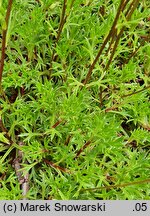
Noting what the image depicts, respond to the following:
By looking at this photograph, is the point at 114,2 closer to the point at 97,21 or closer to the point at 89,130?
the point at 97,21

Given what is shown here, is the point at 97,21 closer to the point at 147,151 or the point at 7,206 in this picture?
the point at 147,151

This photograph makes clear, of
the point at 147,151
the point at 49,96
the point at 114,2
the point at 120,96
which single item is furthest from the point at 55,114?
the point at 114,2

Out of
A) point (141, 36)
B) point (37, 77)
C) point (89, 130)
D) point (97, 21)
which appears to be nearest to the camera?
point (89, 130)

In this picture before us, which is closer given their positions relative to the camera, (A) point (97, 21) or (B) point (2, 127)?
(B) point (2, 127)

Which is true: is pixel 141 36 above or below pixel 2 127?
above

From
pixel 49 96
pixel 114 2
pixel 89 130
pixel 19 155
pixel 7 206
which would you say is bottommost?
pixel 7 206

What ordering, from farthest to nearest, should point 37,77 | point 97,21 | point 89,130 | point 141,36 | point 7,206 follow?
point 141,36 → point 97,21 → point 37,77 → point 89,130 → point 7,206
